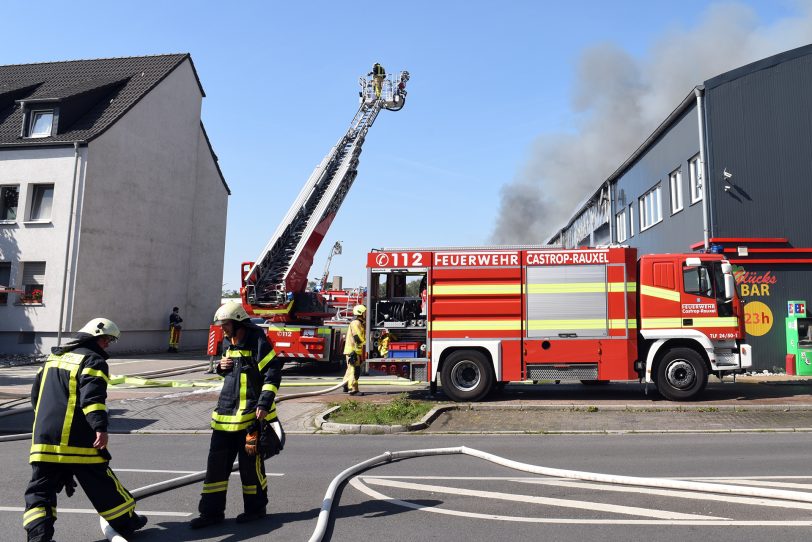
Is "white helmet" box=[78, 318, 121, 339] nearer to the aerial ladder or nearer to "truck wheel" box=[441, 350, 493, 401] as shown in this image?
"truck wheel" box=[441, 350, 493, 401]

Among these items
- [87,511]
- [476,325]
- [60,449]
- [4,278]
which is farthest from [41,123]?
[60,449]

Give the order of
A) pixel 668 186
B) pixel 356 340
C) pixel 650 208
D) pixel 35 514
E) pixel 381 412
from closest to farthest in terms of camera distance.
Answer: pixel 35 514
pixel 381 412
pixel 356 340
pixel 668 186
pixel 650 208

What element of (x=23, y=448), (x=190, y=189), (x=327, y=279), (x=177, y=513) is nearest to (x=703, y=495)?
(x=177, y=513)

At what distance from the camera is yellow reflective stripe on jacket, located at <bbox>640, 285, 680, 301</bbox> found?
1111 centimetres

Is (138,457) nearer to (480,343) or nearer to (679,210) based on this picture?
(480,343)

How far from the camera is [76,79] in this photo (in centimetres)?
2553

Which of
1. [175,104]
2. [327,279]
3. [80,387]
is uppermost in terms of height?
[175,104]

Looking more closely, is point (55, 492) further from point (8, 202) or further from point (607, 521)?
point (8, 202)

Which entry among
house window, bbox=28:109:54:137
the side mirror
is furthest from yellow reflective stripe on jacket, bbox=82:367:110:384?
house window, bbox=28:109:54:137

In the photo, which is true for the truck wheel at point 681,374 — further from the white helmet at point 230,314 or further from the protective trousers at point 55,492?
the protective trousers at point 55,492

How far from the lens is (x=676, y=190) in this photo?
1889cm

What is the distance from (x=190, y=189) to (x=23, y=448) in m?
20.0

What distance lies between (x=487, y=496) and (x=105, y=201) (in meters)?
20.1

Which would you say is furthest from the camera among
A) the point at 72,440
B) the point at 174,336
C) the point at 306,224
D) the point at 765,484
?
the point at 174,336
